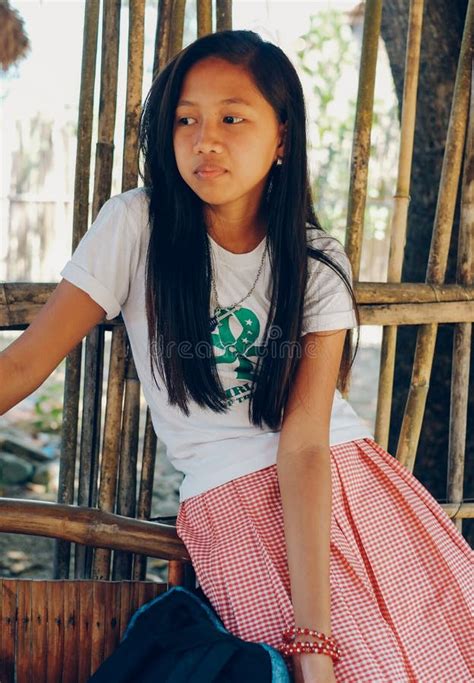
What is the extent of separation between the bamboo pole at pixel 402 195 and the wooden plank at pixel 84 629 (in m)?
0.80

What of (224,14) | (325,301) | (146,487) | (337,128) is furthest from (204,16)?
(337,128)

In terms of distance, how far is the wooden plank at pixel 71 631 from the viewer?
59.7 inches

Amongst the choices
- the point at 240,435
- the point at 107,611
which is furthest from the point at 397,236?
the point at 107,611

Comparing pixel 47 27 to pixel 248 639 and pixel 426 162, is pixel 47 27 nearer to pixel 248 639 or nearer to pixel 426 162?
pixel 426 162

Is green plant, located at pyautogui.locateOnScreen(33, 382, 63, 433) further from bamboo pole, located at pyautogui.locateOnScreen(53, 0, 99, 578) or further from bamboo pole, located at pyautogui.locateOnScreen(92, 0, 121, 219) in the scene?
bamboo pole, located at pyautogui.locateOnScreen(92, 0, 121, 219)

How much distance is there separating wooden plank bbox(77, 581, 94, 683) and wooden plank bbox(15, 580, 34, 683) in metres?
0.09

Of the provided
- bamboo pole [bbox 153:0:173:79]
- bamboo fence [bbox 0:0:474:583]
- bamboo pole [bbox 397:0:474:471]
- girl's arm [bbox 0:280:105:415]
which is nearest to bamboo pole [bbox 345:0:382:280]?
bamboo fence [bbox 0:0:474:583]

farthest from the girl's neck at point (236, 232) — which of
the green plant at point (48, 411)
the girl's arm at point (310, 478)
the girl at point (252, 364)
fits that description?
the green plant at point (48, 411)

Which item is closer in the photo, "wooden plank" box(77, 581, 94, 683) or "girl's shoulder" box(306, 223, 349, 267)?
"wooden plank" box(77, 581, 94, 683)

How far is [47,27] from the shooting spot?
Answer: 307 inches

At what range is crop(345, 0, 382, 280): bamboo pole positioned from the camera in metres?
1.91

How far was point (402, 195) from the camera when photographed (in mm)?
2014

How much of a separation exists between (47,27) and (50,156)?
5.66ft

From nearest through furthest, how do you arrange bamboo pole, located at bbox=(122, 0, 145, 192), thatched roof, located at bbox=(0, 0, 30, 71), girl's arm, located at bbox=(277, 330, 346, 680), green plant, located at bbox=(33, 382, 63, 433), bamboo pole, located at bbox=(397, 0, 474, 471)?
girl's arm, located at bbox=(277, 330, 346, 680)
bamboo pole, located at bbox=(122, 0, 145, 192)
bamboo pole, located at bbox=(397, 0, 474, 471)
thatched roof, located at bbox=(0, 0, 30, 71)
green plant, located at bbox=(33, 382, 63, 433)
